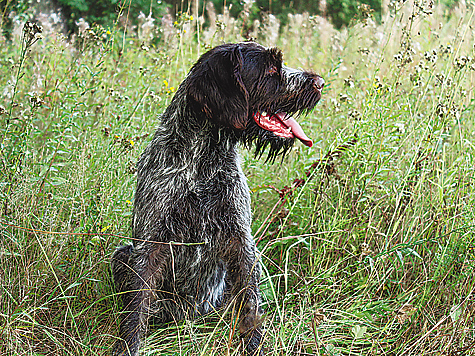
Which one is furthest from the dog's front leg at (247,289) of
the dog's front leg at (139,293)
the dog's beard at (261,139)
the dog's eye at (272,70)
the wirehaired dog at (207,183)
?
the dog's eye at (272,70)

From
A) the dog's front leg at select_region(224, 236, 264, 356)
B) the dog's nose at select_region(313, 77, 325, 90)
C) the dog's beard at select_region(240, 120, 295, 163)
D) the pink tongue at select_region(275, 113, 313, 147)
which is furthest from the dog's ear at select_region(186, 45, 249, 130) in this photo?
the dog's front leg at select_region(224, 236, 264, 356)

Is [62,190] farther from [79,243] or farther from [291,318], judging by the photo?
[291,318]

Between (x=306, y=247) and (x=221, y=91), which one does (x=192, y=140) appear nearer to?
(x=221, y=91)

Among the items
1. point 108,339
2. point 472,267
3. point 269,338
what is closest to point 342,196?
point 472,267

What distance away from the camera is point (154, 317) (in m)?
2.93

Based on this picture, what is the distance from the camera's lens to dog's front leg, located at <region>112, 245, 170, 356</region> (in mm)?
2527

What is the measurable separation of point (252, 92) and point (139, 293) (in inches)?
50.0

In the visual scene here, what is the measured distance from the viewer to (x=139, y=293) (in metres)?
2.57

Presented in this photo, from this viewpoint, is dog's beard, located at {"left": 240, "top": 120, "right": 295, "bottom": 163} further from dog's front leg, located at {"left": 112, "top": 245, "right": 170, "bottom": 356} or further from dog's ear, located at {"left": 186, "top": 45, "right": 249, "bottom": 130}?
dog's front leg, located at {"left": 112, "top": 245, "right": 170, "bottom": 356}

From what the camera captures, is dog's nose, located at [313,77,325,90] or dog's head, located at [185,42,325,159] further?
dog's nose, located at [313,77,325,90]

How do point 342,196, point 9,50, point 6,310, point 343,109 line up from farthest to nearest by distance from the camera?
point 9,50 → point 343,109 → point 342,196 → point 6,310

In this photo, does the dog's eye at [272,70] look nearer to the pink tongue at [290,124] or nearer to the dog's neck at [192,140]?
the pink tongue at [290,124]

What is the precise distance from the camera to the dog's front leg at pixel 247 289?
263 cm

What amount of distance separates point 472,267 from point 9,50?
5751 millimetres
